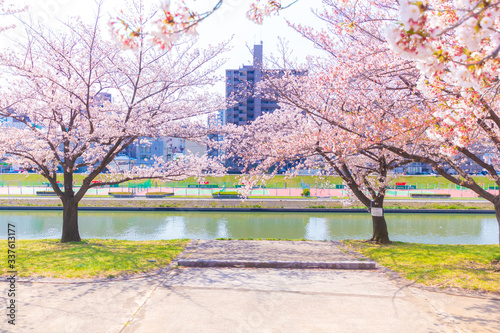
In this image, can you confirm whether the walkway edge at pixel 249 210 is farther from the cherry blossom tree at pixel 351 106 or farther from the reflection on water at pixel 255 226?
the cherry blossom tree at pixel 351 106

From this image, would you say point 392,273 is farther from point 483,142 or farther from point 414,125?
point 483,142

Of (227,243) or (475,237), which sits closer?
(227,243)

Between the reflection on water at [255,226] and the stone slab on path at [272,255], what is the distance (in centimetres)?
594

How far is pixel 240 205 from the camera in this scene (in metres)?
24.5

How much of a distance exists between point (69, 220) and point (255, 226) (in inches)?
411

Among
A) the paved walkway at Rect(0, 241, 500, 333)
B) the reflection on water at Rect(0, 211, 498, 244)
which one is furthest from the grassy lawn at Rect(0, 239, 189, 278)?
the reflection on water at Rect(0, 211, 498, 244)

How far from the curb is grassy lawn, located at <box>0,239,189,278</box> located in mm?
747

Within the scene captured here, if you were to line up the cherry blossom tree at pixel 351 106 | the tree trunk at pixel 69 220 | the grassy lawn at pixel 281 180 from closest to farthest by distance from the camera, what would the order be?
1. the cherry blossom tree at pixel 351 106
2. the tree trunk at pixel 69 220
3. the grassy lawn at pixel 281 180

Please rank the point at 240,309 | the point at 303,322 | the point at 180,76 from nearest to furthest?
the point at 303,322, the point at 240,309, the point at 180,76

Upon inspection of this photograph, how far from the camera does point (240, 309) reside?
477 centimetres

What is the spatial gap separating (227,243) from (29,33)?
7.91 metres

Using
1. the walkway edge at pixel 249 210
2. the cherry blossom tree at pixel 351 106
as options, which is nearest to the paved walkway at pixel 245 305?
the cherry blossom tree at pixel 351 106

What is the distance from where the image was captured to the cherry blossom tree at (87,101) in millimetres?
8977

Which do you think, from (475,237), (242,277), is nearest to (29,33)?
(242,277)
